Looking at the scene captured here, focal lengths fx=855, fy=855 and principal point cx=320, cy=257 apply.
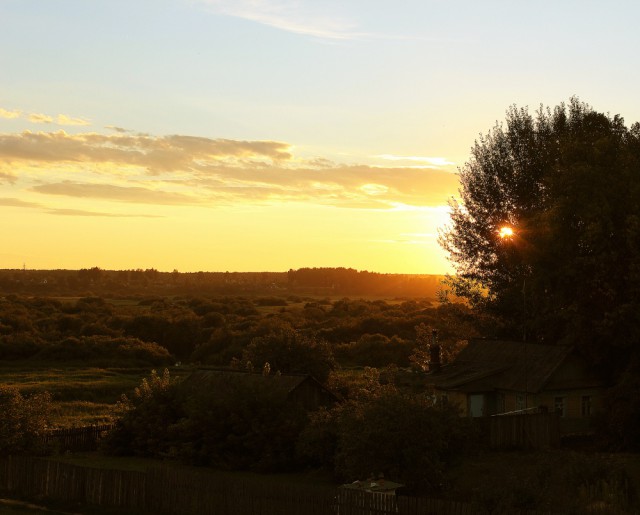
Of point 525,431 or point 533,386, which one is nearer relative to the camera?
point 525,431

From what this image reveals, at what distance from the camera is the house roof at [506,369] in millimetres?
43250

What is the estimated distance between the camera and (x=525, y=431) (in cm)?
3800

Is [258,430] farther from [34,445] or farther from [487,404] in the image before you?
[487,404]

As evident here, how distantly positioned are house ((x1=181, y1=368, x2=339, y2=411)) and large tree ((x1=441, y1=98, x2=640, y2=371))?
13357 millimetres

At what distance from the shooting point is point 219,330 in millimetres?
99625

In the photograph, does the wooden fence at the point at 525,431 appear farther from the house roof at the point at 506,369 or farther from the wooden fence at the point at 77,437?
the wooden fence at the point at 77,437

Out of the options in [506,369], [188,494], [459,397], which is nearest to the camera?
[188,494]

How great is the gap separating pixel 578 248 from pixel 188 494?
2594cm

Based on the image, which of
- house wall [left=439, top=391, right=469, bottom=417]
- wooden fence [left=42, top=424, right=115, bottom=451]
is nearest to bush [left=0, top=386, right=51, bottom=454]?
wooden fence [left=42, top=424, right=115, bottom=451]

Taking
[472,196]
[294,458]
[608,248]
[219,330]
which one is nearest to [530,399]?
[608,248]

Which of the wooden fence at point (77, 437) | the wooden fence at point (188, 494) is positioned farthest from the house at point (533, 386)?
the wooden fence at point (188, 494)

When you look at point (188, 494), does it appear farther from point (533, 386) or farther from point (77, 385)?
point (77, 385)

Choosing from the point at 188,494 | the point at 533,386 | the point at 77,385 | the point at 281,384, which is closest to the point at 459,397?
the point at 533,386

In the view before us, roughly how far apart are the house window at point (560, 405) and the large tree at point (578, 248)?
2.79 meters
